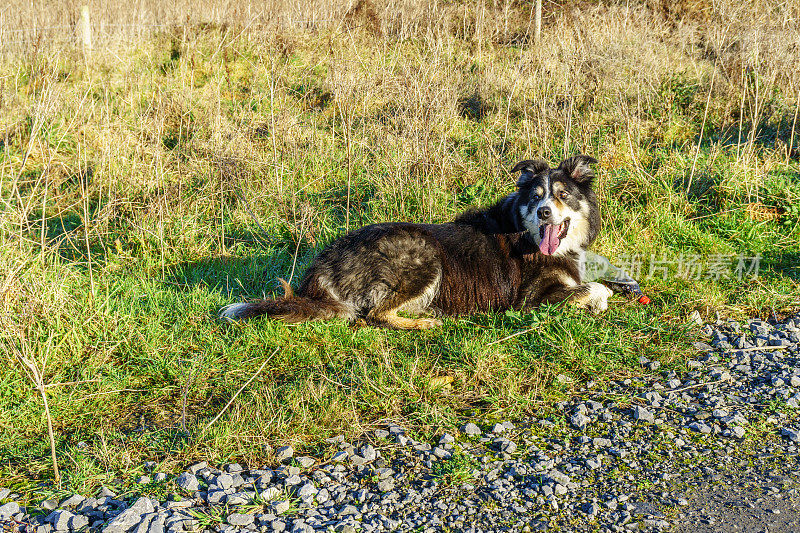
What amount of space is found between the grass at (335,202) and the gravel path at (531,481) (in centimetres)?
23

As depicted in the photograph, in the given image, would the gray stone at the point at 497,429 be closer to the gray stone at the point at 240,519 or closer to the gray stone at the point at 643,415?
the gray stone at the point at 643,415

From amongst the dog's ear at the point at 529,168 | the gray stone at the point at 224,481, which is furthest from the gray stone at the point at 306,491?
the dog's ear at the point at 529,168

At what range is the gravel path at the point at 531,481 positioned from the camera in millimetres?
2893

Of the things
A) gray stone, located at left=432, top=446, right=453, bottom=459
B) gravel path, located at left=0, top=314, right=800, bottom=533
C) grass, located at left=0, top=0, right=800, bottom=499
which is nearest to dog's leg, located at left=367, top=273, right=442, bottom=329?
grass, located at left=0, top=0, right=800, bottom=499

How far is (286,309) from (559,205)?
2441mm

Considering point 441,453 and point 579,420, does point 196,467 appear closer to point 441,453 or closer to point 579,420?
point 441,453

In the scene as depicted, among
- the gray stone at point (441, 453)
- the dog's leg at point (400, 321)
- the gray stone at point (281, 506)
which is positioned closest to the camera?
the gray stone at point (281, 506)

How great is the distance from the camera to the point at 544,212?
5387mm

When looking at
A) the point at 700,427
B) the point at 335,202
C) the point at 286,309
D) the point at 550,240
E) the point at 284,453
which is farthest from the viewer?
the point at 335,202

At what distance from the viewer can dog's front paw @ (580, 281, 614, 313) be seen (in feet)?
17.6

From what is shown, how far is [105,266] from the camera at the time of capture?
6.26 metres

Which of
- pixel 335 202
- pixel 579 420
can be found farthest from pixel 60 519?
pixel 335 202

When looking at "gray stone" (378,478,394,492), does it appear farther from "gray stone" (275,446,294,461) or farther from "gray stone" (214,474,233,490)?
"gray stone" (214,474,233,490)

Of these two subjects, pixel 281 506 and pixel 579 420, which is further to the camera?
pixel 579 420
